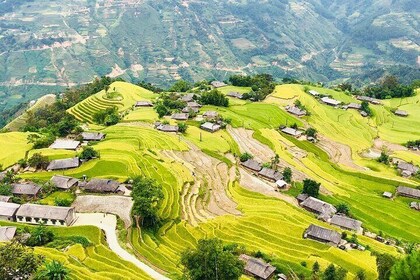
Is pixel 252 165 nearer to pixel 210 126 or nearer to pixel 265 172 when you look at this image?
pixel 265 172

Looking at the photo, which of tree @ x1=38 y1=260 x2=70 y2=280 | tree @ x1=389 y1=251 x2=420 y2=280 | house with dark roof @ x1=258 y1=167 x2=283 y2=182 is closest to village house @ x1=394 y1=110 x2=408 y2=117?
house with dark roof @ x1=258 y1=167 x2=283 y2=182

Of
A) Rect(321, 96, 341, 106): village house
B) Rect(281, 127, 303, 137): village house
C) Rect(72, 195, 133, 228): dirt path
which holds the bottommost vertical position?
Rect(321, 96, 341, 106): village house

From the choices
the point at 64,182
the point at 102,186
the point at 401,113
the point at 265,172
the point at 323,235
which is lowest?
the point at 401,113

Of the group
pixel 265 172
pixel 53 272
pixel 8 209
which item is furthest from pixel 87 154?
pixel 53 272

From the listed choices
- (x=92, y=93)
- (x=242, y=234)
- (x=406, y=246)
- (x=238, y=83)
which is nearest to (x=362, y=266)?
(x=406, y=246)

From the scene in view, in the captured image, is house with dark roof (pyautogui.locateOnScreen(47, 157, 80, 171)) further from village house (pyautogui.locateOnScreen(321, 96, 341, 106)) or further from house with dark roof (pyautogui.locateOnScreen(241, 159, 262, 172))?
village house (pyautogui.locateOnScreen(321, 96, 341, 106))

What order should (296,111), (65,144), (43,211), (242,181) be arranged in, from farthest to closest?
1. (296,111)
2. (65,144)
3. (242,181)
4. (43,211)
